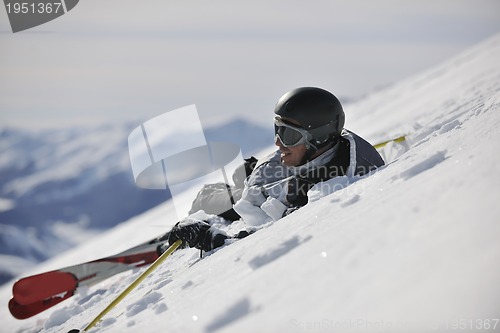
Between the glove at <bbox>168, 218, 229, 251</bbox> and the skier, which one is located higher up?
the skier

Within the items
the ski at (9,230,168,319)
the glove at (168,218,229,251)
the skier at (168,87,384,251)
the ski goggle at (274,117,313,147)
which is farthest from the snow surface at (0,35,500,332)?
the ski at (9,230,168,319)

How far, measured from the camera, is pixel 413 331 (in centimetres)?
136

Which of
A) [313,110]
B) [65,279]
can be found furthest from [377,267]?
[65,279]

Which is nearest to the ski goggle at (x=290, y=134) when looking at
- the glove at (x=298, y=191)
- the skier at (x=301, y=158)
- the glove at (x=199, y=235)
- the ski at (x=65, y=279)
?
the skier at (x=301, y=158)

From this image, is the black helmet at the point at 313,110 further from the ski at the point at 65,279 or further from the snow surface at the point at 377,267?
the ski at the point at 65,279

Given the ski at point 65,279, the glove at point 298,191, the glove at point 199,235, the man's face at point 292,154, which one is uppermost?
the man's face at point 292,154

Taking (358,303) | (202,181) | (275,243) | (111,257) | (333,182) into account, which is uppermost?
(358,303)

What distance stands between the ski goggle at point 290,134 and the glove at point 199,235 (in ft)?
4.10

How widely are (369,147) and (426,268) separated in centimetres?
315

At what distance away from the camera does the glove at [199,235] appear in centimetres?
407

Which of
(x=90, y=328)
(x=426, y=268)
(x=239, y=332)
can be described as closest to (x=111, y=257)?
(x=90, y=328)

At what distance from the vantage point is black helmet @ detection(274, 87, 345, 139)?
4418mm

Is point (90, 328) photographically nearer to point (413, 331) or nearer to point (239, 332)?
point (239, 332)

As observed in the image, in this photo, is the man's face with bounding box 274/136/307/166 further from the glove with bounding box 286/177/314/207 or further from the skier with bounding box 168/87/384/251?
the glove with bounding box 286/177/314/207
